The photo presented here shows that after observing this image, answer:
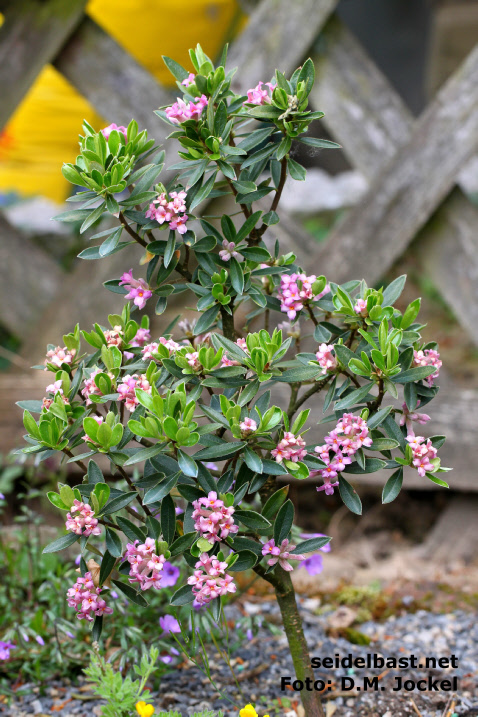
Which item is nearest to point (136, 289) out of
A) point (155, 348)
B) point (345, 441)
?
point (155, 348)

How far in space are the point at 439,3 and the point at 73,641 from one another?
16.0 ft

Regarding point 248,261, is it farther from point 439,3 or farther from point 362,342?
point 439,3

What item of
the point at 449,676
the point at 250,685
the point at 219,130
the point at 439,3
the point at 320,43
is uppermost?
the point at 439,3

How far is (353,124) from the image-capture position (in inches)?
90.5

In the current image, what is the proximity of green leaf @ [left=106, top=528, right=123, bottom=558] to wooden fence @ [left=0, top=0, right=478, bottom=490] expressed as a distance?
129cm

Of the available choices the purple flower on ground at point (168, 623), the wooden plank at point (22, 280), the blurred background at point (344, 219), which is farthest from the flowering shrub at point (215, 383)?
the wooden plank at point (22, 280)

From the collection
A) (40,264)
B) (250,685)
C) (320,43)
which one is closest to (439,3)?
(320,43)

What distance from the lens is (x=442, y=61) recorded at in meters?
4.70

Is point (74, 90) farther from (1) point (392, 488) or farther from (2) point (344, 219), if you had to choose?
(1) point (392, 488)

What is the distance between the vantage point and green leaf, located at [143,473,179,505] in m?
1.08

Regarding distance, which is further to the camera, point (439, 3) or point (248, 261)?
point (439, 3)

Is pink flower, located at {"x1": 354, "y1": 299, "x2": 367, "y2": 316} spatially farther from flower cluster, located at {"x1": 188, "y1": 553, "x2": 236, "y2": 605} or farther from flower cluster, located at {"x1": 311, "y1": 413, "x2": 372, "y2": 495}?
flower cluster, located at {"x1": 188, "y1": 553, "x2": 236, "y2": 605}

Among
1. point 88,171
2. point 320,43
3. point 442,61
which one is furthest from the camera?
point 442,61

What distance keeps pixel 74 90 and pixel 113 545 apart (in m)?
3.39
